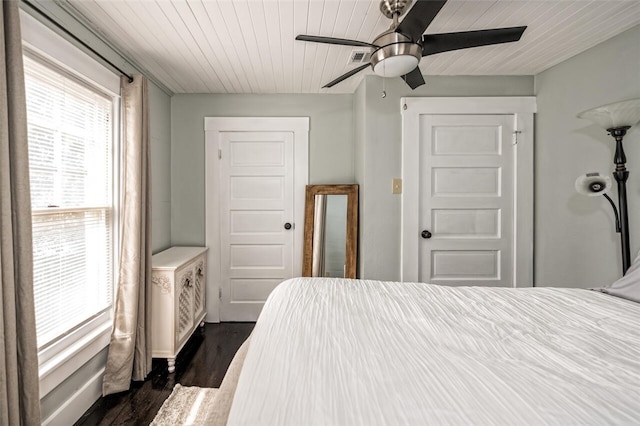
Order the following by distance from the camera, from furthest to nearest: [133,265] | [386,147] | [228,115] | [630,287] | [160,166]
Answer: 1. [228,115]
2. [160,166]
3. [386,147]
4. [133,265]
5. [630,287]

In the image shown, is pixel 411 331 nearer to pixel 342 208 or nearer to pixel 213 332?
pixel 342 208

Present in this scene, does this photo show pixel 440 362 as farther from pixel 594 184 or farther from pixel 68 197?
pixel 68 197

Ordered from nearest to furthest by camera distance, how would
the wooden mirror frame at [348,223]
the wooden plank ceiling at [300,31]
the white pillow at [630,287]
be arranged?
the white pillow at [630,287] < the wooden plank ceiling at [300,31] < the wooden mirror frame at [348,223]

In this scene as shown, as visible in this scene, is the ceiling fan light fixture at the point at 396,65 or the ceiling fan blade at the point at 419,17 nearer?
the ceiling fan blade at the point at 419,17

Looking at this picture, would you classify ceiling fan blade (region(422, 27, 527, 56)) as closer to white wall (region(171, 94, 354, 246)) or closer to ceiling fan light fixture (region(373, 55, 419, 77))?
ceiling fan light fixture (region(373, 55, 419, 77))

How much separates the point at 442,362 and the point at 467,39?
1442 mm

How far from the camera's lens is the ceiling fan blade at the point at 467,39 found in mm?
1356

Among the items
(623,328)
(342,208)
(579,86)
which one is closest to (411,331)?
(623,328)

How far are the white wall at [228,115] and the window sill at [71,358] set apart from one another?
4.11 feet

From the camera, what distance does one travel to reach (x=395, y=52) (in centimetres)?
136

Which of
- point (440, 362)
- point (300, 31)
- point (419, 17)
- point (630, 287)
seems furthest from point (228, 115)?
point (630, 287)

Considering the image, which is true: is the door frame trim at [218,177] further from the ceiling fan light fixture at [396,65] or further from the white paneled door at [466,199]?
the ceiling fan light fixture at [396,65]

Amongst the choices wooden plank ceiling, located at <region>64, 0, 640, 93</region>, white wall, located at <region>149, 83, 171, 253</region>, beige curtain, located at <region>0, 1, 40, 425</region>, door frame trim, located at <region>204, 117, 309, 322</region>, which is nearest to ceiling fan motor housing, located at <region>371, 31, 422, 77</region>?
wooden plank ceiling, located at <region>64, 0, 640, 93</region>

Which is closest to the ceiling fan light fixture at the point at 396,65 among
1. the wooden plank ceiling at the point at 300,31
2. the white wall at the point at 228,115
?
the wooden plank ceiling at the point at 300,31
